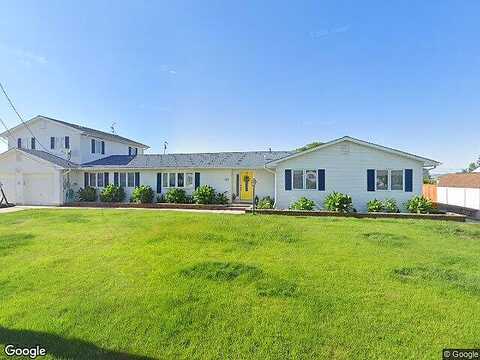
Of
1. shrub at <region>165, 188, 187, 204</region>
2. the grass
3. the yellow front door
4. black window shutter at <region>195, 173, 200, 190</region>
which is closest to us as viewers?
the grass

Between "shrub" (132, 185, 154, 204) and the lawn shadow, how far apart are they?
53.7 ft

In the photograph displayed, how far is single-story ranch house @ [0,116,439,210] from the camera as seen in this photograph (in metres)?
16.8

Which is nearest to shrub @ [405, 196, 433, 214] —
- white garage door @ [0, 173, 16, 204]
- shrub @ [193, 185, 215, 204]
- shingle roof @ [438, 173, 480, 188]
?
shingle roof @ [438, 173, 480, 188]

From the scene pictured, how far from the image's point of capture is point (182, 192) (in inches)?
801

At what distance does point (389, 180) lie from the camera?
16797 millimetres

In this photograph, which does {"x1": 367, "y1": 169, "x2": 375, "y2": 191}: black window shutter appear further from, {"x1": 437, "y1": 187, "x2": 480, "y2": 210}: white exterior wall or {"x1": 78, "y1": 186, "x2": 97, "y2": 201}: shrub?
{"x1": 78, "y1": 186, "x2": 97, "y2": 201}: shrub

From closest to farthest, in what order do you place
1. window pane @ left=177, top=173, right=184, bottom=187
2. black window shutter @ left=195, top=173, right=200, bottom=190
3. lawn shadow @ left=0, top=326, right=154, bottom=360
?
1. lawn shadow @ left=0, top=326, right=154, bottom=360
2. black window shutter @ left=195, top=173, right=200, bottom=190
3. window pane @ left=177, top=173, right=184, bottom=187

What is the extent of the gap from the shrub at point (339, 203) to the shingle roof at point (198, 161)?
545cm

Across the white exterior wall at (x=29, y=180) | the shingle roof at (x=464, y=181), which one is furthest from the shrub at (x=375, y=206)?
the white exterior wall at (x=29, y=180)

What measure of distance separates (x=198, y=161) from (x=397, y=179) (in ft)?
41.1

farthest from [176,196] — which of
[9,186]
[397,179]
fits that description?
[397,179]

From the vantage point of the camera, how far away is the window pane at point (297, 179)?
58.1 feet

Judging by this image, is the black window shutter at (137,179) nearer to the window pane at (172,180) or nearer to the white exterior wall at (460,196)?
the window pane at (172,180)

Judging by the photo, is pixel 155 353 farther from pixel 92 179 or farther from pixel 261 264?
pixel 92 179
